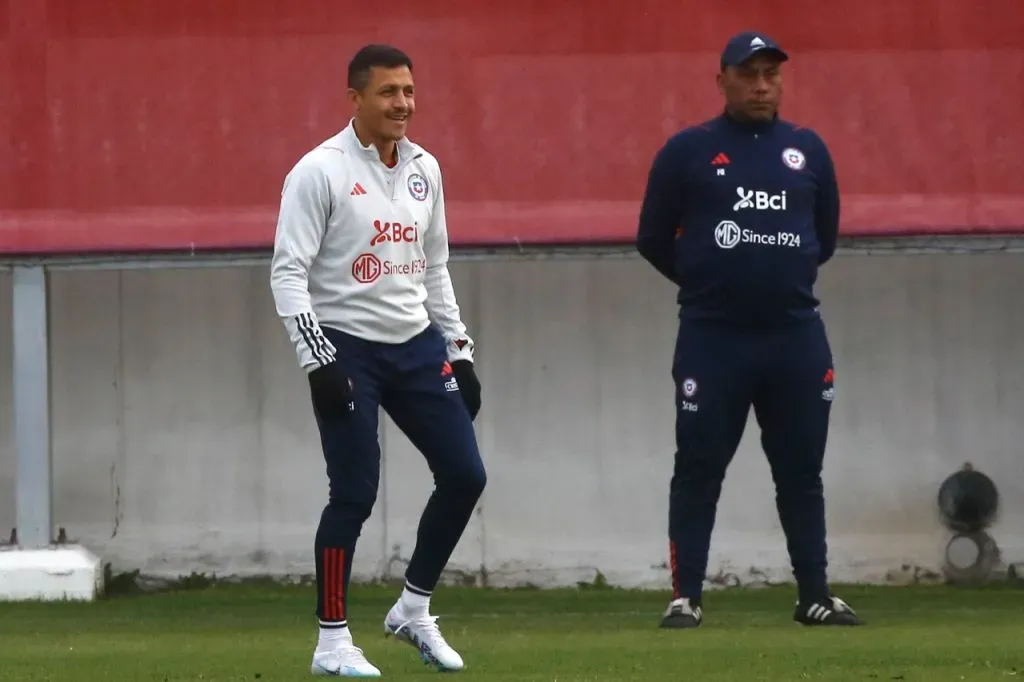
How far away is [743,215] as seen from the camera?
6.75 meters

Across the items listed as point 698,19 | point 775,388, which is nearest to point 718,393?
point 775,388

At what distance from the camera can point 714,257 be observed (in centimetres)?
678

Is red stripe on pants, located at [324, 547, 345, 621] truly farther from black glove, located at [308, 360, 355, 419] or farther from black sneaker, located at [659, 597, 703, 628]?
black sneaker, located at [659, 597, 703, 628]

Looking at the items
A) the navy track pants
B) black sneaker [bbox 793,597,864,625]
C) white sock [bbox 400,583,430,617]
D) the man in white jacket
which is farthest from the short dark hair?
black sneaker [bbox 793,597,864,625]

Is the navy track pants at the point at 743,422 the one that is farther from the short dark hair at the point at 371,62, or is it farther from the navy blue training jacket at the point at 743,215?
the short dark hair at the point at 371,62

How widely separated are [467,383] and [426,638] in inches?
30.3

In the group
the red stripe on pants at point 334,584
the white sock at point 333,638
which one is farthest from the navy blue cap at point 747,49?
the white sock at point 333,638

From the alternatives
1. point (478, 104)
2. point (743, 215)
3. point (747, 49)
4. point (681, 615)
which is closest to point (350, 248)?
point (743, 215)

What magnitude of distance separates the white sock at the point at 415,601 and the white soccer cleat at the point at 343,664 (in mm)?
325

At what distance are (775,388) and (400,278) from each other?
187 cm

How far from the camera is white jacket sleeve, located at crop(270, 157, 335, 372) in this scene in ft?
17.5

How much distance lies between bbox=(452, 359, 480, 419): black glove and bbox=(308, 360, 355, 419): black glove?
0.53m

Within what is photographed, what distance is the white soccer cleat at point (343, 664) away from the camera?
534cm

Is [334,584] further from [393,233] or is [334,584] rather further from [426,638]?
[393,233]
